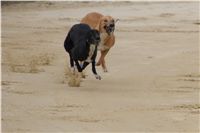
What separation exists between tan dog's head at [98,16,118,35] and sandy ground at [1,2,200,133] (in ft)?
2.63

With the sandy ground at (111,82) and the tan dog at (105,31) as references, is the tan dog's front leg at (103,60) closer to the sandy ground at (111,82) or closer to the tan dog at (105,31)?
the tan dog at (105,31)

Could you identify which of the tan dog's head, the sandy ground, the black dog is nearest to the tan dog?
the tan dog's head

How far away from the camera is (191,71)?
11.7m

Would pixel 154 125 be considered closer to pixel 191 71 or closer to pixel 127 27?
pixel 191 71

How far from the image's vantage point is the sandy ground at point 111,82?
7.71 meters

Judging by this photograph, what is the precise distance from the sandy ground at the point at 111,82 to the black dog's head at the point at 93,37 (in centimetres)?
66

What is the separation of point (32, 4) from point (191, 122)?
56.3ft

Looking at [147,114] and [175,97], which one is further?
[175,97]

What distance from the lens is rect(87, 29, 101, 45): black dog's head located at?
32.8 feet

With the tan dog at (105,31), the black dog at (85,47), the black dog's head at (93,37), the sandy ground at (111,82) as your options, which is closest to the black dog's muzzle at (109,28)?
the tan dog at (105,31)

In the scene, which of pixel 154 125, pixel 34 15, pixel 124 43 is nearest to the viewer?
pixel 154 125

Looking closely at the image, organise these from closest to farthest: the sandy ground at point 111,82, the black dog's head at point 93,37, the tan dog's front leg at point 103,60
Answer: the sandy ground at point 111,82, the black dog's head at point 93,37, the tan dog's front leg at point 103,60

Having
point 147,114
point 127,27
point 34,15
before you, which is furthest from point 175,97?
point 34,15

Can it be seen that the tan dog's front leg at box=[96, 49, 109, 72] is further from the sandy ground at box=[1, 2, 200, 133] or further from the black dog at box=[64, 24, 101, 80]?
the black dog at box=[64, 24, 101, 80]
